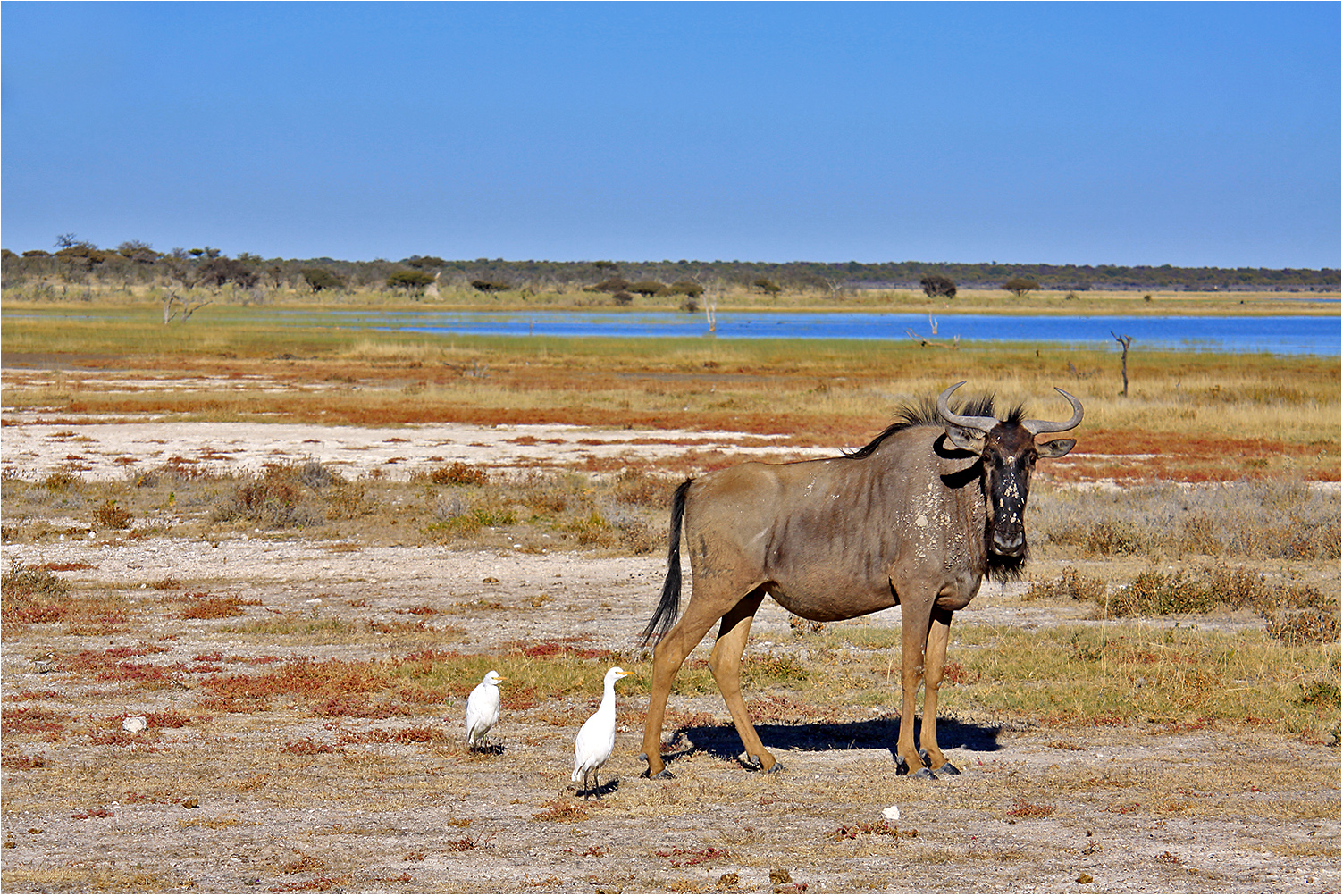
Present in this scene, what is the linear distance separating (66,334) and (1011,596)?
2696 inches

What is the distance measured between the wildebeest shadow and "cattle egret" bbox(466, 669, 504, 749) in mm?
1436

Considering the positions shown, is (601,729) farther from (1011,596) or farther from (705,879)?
(1011,596)

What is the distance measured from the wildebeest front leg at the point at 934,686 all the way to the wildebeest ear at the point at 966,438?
118cm

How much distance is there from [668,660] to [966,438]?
8.32 ft

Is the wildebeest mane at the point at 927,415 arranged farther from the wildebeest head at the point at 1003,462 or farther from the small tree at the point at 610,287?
the small tree at the point at 610,287

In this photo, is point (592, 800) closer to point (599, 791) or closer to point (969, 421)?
point (599, 791)

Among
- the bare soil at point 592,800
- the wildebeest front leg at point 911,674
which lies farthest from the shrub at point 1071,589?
the wildebeest front leg at point 911,674

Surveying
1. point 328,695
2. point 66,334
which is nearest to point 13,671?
point 328,695

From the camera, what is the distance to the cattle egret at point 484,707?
9.16 m

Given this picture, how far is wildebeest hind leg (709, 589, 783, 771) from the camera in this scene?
9.07m

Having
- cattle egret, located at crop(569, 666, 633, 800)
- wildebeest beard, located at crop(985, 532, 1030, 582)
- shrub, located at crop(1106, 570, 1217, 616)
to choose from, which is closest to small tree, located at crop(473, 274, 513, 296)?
shrub, located at crop(1106, 570, 1217, 616)

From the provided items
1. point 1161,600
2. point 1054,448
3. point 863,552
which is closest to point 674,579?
point 863,552

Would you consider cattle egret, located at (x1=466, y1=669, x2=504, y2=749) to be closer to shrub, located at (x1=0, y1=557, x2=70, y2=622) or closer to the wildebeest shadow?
the wildebeest shadow

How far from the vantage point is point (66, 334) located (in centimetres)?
7281
